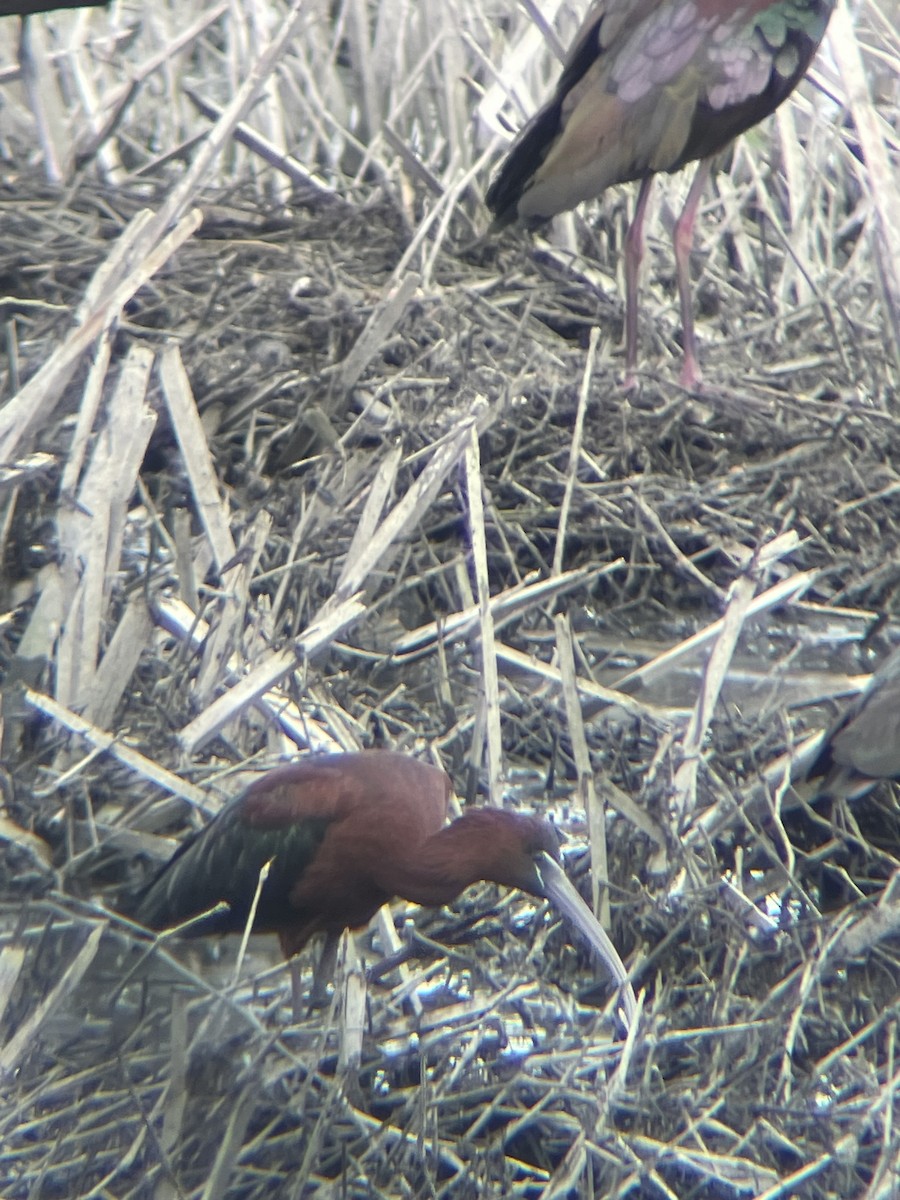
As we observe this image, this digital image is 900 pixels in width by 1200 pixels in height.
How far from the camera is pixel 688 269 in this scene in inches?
195

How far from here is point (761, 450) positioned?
4.65 meters

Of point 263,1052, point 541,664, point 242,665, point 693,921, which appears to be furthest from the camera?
point 541,664

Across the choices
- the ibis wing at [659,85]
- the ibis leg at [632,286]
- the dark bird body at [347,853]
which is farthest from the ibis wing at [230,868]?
the ibis wing at [659,85]

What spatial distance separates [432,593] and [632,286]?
1222mm

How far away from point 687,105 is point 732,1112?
2885 millimetres

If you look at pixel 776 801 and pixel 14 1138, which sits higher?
pixel 776 801

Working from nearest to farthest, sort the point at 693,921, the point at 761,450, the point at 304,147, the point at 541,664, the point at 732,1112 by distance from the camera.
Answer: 1. the point at 732,1112
2. the point at 693,921
3. the point at 541,664
4. the point at 761,450
5. the point at 304,147

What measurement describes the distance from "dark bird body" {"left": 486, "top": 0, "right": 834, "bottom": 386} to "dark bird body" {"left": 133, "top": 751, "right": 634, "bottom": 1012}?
1996mm

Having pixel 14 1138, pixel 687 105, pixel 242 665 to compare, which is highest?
pixel 687 105

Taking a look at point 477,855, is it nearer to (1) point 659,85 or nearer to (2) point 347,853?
(2) point 347,853

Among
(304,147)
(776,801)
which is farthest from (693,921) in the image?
(304,147)

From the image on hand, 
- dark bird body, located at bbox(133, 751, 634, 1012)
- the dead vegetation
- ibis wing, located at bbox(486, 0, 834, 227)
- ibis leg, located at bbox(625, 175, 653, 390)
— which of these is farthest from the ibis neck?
ibis wing, located at bbox(486, 0, 834, 227)

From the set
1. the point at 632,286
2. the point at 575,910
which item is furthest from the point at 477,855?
the point at 632,286

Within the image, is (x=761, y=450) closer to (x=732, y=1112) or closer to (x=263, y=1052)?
(x=732, y=1112)
